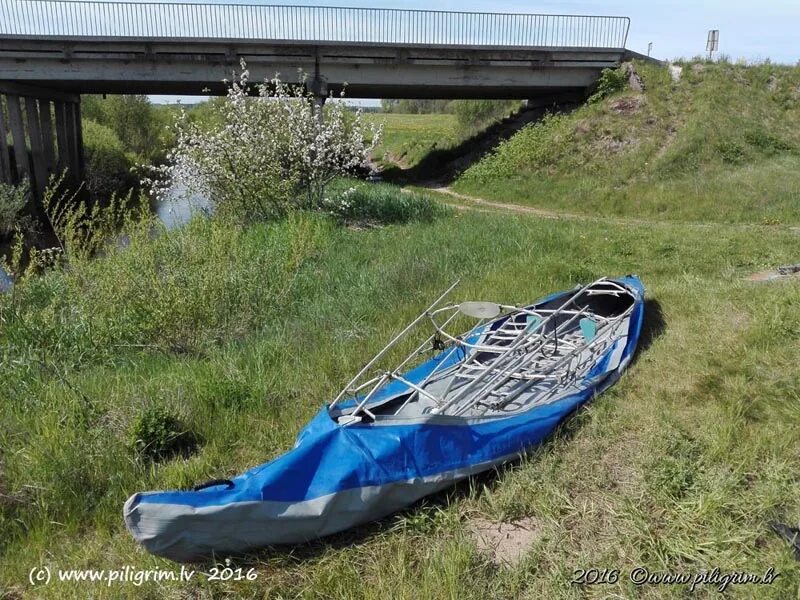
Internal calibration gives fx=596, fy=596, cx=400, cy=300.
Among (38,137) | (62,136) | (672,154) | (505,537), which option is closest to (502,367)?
(505,537)

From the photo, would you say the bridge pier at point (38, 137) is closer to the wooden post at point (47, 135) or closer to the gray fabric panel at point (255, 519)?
the wooden post at point (47, 135)

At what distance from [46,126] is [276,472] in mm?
29441

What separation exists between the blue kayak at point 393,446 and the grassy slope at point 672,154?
39.1 feet

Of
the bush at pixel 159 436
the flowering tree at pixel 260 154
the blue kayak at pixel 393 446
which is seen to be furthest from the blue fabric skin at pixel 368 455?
the flowering tree at pixel 260 154

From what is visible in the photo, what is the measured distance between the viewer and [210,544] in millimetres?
3158

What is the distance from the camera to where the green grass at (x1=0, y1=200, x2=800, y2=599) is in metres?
3.29

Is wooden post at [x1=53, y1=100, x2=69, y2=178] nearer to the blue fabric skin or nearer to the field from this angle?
the field

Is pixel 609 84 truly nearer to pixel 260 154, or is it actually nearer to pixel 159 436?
pixel 260 154

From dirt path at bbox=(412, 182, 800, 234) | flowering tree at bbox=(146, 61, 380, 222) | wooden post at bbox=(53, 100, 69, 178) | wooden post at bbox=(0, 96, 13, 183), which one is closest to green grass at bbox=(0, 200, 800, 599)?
flowering tree at bbox=(146, 61, 380, 222)

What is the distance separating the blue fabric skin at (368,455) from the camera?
3148mm

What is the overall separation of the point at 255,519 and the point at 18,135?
85.7 ft

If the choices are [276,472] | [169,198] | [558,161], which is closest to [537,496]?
[276,472]

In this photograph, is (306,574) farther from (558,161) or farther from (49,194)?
(558,161)

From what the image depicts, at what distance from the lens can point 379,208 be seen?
1498 centimetres
